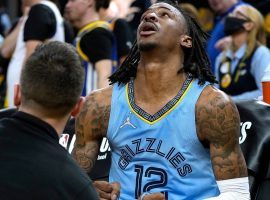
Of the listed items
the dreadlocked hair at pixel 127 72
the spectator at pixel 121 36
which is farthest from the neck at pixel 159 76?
the spectator at pixel 121 36

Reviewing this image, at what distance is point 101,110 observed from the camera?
434 centimetres

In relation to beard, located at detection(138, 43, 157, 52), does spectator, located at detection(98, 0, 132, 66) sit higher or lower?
lower

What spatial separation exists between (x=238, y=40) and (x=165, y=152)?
338cm

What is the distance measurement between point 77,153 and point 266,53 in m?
2.98

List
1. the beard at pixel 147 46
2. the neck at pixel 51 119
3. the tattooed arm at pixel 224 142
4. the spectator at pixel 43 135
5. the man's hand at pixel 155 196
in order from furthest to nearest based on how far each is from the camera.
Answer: the beard at pixel 147 46
the tattooed arm at pixel 224 142
the man's hand at pixel 155 196
the neck at pixel 51 119
the spectator at pixel 43 135

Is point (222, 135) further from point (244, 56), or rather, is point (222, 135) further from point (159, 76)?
point (244, 56)

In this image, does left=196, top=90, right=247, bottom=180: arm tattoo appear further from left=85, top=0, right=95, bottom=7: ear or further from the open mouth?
left=85, top=0, right=95, bottom=7: ear

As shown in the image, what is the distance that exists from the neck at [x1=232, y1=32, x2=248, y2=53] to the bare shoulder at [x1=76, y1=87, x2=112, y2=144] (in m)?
3.06

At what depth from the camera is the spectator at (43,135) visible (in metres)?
2.79

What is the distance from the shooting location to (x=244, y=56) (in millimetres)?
7121

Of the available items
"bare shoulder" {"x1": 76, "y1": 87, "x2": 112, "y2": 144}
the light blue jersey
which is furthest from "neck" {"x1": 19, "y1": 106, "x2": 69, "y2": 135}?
"bare shoulder" {"x1": 76, "y1": 87, "x2": 112, "y2": 144}

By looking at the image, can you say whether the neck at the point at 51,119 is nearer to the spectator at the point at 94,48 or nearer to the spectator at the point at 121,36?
the spectator at the point at 94,48

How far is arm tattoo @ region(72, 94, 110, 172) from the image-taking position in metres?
4.34

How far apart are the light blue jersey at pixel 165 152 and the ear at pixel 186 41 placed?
0.75ft
